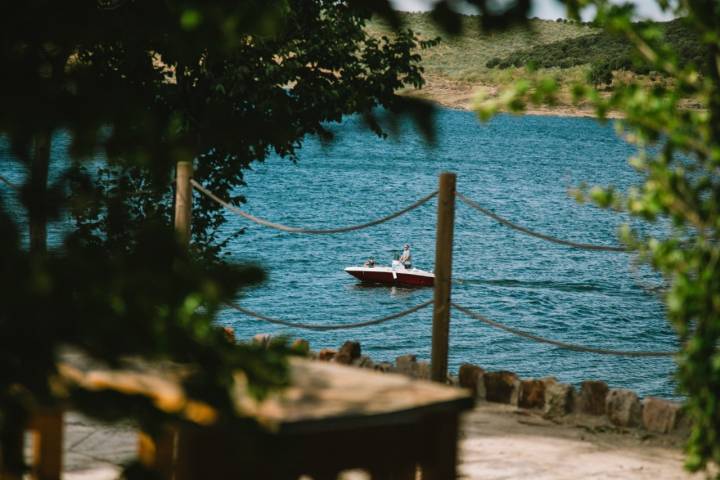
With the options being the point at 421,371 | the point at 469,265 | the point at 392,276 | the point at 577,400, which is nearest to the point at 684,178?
the point at 577,400

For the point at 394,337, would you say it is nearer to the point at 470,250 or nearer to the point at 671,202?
the point at 470,250

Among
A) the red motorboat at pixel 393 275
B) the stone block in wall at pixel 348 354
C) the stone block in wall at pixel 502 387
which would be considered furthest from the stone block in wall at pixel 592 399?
the red motorboat at pixel 393 275

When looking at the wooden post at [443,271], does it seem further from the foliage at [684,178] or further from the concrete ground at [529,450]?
the foliage at [684,178]

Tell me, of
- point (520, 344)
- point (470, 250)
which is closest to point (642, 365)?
point (520, 344)

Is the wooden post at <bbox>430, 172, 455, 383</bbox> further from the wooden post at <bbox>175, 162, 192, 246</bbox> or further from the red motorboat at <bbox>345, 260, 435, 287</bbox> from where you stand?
the red motorboat at <bbox>345, 260, 435, 287</bbox>

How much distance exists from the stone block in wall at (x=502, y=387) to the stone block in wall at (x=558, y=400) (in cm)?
20

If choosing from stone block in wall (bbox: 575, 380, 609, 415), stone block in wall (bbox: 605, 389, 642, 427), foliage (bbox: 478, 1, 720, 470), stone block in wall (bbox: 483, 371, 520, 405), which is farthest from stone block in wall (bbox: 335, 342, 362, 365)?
foliage (bbox: 478, 1, 720, 470)

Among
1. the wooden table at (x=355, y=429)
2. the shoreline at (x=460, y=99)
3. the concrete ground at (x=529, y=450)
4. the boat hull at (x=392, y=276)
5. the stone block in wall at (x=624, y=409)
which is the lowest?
the boat hull at (x=392, y=276)

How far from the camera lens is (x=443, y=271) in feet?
18.6

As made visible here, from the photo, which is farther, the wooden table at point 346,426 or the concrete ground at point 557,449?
the concrete ground at point 557,449

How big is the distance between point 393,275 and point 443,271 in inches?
1391

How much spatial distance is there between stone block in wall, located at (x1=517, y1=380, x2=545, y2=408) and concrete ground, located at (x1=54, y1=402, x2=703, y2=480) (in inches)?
9.7

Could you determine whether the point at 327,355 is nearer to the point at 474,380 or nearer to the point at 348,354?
the point at 348,354

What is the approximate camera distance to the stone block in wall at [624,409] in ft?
18.3
